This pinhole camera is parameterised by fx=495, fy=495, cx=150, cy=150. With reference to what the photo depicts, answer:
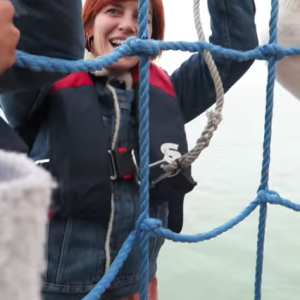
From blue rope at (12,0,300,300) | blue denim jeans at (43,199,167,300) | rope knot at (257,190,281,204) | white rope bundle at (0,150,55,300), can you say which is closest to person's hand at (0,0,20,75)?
white rope bundle at (0,150,55,300)


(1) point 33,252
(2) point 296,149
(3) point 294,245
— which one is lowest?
(1) point 33,252

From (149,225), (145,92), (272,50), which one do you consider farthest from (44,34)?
(272,50)

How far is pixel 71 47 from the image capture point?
0.52m

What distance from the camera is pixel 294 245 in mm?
1998

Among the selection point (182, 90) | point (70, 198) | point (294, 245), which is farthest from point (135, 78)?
point (294, 245)

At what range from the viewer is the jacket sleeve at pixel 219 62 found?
82cm

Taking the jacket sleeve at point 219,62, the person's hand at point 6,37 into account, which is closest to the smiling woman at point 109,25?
the jacket sleeve at point 219,62

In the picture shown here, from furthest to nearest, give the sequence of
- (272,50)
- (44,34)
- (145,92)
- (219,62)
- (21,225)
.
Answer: (219,62), (272,50), (145,92), (44,34), (21,225)

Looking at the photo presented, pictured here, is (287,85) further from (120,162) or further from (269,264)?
(269,264)

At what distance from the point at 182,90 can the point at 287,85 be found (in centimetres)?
18

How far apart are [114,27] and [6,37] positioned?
579 millimetres

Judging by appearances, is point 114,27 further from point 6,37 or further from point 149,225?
point 6,37

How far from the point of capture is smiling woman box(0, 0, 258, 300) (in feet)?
2.35

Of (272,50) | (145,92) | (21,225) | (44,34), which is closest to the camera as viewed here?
(21,225)
